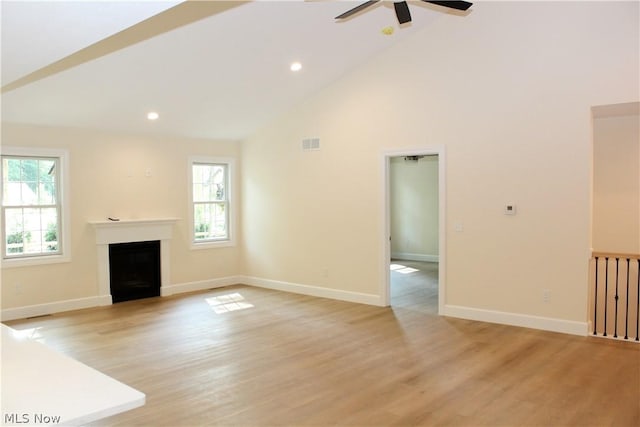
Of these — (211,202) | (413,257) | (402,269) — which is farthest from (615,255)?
(413,257)

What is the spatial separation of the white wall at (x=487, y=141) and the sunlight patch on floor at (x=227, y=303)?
107cm

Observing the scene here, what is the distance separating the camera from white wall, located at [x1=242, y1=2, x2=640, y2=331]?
5004 millimetres

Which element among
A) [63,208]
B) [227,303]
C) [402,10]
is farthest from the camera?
[227,303]

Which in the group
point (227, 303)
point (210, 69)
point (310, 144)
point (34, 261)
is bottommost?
point (227, 303)

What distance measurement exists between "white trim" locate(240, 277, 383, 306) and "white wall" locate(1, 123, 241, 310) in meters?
0.67

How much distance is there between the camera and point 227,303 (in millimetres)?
6777

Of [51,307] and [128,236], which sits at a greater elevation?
[128,236]

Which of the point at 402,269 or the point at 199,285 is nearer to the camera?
the point at 199,285

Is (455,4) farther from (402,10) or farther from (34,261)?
(34,261)

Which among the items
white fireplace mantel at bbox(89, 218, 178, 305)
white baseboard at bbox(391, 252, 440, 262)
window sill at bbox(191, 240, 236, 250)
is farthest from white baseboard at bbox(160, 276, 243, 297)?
white baseboard at bbox(391, 252, 440, 262)

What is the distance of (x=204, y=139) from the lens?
Result: 7805mm

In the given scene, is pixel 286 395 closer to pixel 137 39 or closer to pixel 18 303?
pixel 137 39

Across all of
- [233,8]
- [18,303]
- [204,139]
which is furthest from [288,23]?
[18,303]

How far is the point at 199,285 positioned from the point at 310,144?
2.87 meters
